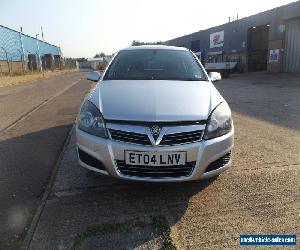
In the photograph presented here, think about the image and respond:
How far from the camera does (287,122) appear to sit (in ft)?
23.3

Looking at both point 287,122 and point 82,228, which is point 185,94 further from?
point 287,122

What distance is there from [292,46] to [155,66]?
2202cm

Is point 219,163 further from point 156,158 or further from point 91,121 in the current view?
point 91,121

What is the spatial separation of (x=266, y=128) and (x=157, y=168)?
4185 mm

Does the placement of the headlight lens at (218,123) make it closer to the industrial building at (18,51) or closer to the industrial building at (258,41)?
the industrial building at (258,41)

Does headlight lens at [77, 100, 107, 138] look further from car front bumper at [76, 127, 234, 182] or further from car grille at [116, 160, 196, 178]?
car grille at [116, 160, 196, 178]

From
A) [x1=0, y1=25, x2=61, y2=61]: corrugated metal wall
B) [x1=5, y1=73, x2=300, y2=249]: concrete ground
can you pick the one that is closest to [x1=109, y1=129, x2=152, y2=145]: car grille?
[x1=5, y1=73, x2=300, y2=249]: concrete ground

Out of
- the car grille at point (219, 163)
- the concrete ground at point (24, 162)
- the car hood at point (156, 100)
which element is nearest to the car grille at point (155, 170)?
the car grille at point (219, 163)

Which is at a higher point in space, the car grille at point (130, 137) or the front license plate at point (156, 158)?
the car grille at point (130, 137)

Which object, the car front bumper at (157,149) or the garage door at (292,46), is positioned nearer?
the car front bumper at (157,149)

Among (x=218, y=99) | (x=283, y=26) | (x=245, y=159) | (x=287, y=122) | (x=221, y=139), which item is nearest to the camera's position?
(x=221, y=139)

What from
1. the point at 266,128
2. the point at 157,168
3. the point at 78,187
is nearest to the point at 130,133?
the point at 157,168

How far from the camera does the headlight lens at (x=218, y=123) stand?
124 inches

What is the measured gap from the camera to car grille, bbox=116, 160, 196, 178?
3.07m
